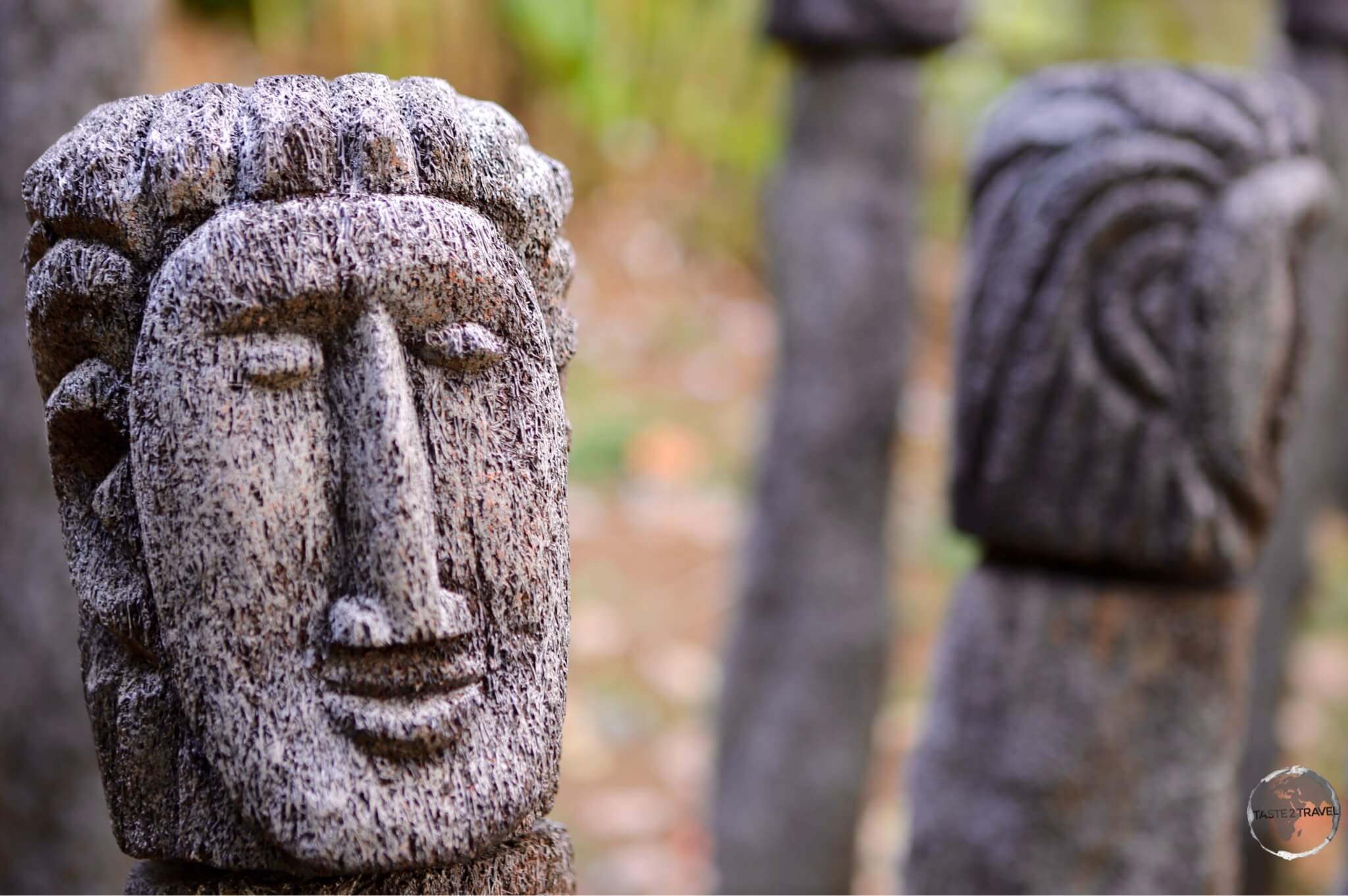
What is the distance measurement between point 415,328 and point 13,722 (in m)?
1.07

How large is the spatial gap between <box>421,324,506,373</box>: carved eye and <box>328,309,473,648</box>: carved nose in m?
0.02

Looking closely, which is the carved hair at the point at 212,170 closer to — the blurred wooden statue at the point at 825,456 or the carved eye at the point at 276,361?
the carved eye at the point at 276,361

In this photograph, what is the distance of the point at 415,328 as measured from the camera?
2.80 ft

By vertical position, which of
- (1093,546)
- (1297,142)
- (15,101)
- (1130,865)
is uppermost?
(15,101)

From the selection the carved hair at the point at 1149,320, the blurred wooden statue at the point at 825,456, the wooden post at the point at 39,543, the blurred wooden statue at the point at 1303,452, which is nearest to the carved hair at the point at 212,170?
the wooden post at the point at 39,543

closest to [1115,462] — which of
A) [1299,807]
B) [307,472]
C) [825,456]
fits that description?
[1299,807]

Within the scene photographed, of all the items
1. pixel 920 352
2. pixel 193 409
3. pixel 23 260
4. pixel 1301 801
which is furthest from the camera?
pixel 920 352

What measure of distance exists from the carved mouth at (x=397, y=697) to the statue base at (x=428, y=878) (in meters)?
0.10

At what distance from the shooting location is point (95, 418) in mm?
882

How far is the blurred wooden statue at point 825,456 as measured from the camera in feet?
7.06

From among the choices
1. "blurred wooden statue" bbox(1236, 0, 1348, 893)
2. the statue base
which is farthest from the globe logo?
"blurred wooden statue" bbox(1236, 0, 1348, 893)

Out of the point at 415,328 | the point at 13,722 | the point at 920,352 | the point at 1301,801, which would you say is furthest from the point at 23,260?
the point at 920,352

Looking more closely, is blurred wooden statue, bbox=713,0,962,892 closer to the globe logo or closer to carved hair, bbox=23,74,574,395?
the globe logo

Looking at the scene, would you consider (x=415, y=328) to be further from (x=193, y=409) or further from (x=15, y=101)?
(x=15, y=101)
